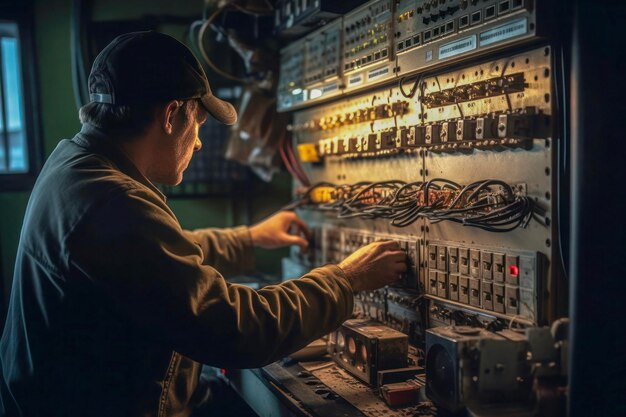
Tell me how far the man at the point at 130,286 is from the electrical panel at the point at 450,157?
1.02ft

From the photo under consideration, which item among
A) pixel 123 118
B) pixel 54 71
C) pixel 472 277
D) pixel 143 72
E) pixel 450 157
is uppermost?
pixel 54 71

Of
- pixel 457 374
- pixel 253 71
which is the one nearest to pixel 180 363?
pixel 457 374

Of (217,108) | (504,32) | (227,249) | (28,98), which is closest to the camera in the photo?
(504,32)

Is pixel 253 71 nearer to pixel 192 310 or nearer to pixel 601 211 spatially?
pixel 192 310

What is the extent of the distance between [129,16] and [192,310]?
2276 mm

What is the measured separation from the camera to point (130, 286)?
1.20m

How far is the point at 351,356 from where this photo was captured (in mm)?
1557

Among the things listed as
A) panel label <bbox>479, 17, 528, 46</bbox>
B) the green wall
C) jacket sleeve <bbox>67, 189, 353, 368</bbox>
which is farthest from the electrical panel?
the green wall

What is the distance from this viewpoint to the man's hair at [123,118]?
4.61 feet

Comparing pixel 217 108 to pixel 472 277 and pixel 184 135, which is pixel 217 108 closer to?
pixel 184 135

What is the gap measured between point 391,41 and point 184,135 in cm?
70

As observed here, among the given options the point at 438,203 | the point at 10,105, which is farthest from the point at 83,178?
the point at 10,105

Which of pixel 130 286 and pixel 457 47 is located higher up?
pixel 457 47

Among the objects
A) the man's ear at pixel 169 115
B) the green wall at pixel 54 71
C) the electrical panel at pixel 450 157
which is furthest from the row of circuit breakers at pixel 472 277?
the green wall at pixel 54 71
